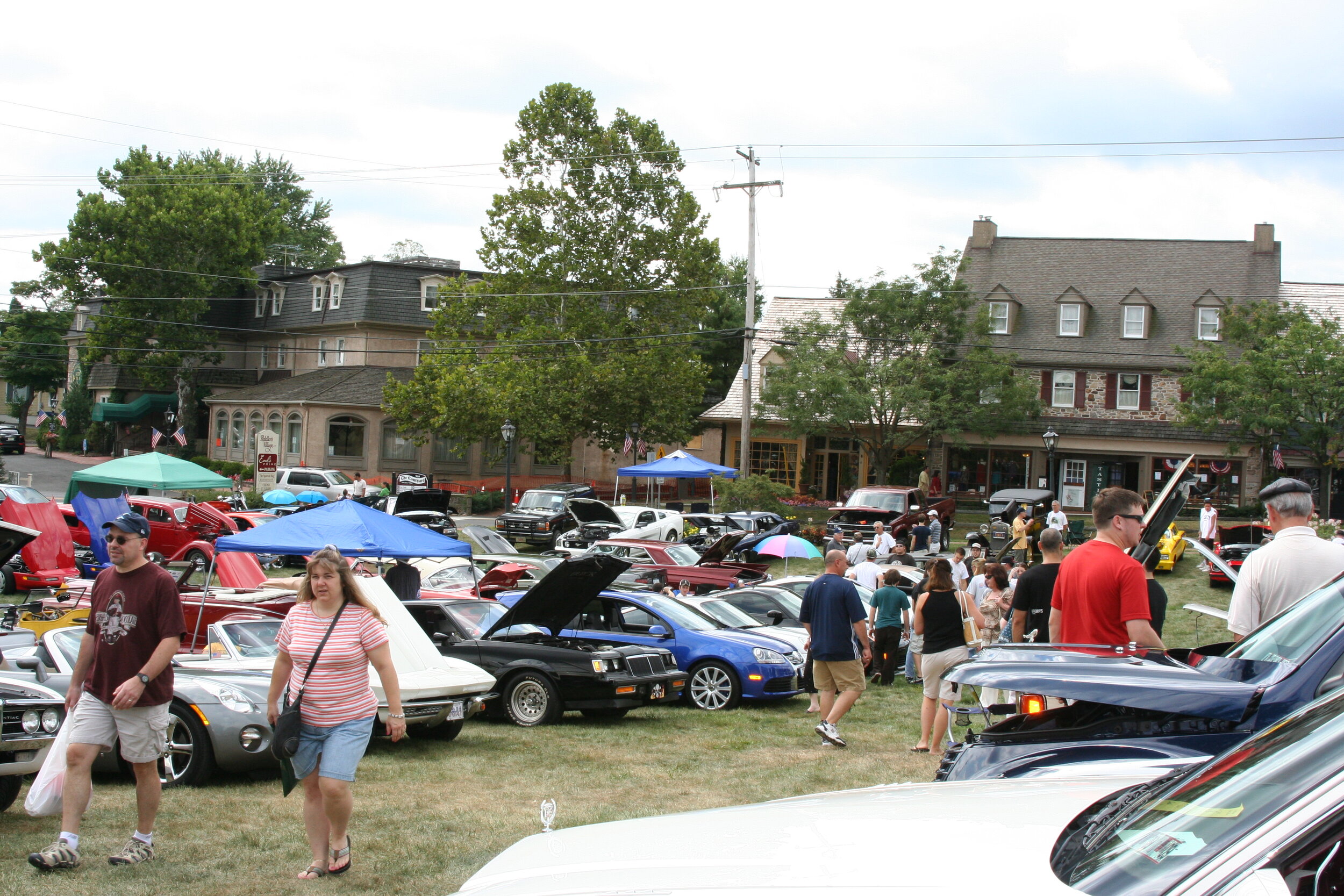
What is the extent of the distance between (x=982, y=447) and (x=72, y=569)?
36.1 metres

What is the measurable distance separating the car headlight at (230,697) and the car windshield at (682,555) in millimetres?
12980

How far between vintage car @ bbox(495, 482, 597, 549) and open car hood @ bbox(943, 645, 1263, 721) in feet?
87.8

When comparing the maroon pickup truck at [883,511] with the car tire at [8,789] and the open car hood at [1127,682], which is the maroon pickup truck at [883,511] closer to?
the car tire at [8,789]

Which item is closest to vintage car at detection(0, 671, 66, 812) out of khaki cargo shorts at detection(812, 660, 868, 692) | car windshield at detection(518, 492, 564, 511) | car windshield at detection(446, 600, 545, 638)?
car windshield at detection(446, 600, 545, 638)

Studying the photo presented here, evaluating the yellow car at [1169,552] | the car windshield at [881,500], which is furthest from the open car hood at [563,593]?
the car windshield at [881,500]

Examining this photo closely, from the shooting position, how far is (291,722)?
573 centimetres

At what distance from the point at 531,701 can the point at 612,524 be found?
1970cm

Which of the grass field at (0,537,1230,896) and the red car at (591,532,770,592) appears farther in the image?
the red car at (591,532,770,592)

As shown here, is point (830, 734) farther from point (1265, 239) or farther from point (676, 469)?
point (1265, 239)

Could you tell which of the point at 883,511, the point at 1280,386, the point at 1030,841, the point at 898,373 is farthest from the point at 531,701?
the point at 1280,386

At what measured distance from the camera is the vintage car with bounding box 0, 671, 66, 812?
267 inches

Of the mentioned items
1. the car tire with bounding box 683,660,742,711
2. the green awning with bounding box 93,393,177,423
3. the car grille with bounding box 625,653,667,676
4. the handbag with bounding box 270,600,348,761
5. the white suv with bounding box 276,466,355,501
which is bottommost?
the car tire with bounding box 683,660,742,711

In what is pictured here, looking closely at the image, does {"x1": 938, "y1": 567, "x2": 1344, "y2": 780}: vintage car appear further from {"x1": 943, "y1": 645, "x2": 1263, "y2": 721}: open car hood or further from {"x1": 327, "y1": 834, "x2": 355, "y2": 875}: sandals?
{"x1": 327, "y1": 834, "x2": 355, "y2": 875}: sandals

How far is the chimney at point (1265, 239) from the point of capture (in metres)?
45.6
